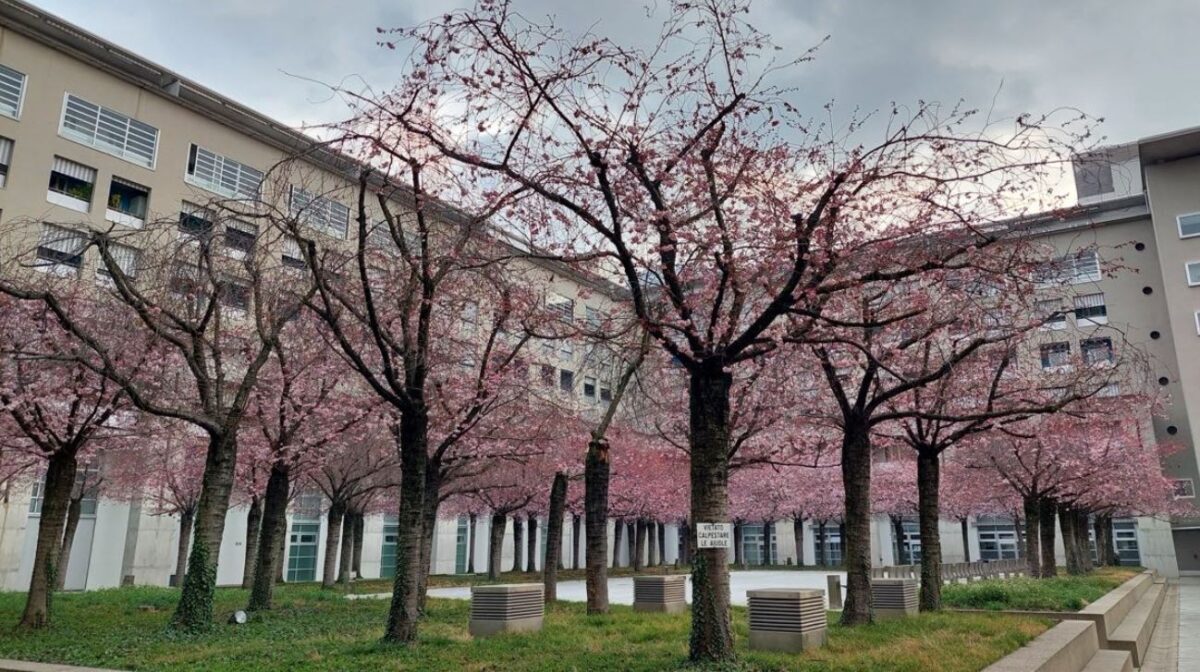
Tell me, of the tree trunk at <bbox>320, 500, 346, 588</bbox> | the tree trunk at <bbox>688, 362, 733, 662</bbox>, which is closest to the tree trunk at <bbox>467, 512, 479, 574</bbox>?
the tree trunk at <bbox>320, 500, 346, 588</bbox>

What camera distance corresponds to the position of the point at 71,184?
30.0m

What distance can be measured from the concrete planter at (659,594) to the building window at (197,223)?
9.64m

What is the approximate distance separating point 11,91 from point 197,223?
22.4m

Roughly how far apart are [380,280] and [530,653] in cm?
703

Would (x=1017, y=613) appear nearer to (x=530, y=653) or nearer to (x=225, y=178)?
(x=530, y=653)

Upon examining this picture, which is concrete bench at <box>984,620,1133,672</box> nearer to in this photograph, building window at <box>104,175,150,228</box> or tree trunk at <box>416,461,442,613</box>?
tree trunk at <box>416,461,442,613</box>

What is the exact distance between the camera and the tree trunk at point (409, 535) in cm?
1050

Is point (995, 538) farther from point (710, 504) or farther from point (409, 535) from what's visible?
point (710, 504)

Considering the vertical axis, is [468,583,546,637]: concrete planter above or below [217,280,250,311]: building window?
below

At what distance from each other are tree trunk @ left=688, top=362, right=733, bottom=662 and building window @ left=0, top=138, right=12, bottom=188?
94.8ft

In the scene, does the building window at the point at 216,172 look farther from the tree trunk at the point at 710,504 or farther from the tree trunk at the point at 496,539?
the tree trunk at the point at 710,504

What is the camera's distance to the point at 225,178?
34.6 m

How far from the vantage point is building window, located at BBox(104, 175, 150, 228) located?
102 ft

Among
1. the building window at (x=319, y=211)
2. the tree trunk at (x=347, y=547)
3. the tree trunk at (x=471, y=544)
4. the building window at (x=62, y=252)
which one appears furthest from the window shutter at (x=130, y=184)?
the tree trunk at (x=471, y=544)
